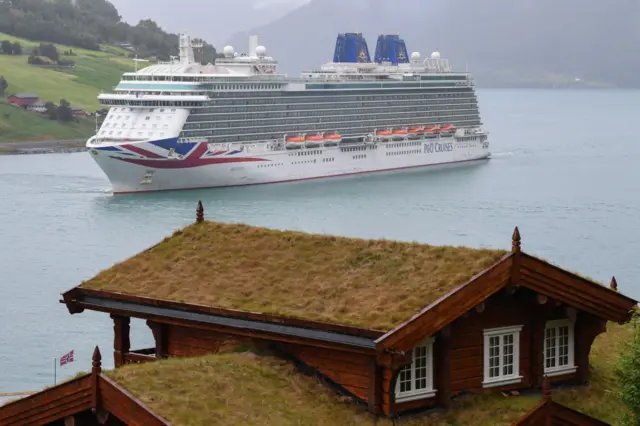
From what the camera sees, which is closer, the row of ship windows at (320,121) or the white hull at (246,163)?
the white hull at (246,163)

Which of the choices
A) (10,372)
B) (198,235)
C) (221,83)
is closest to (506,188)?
(221,83)

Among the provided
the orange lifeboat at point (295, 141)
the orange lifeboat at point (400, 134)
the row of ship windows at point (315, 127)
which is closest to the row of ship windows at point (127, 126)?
the row of ship windows at point (315, 127)

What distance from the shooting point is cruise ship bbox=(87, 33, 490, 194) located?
2820 inches

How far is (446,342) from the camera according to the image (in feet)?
36.2

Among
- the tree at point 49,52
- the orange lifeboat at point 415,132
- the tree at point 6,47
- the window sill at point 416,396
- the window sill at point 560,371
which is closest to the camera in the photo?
the window sill at point 416,396

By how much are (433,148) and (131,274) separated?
8221 cm

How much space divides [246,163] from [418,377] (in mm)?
65352

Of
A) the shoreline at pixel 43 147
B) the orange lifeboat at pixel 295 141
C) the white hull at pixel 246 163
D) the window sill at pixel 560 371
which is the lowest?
the shoreline at pixel 43 147

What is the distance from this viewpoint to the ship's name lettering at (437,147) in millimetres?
93531

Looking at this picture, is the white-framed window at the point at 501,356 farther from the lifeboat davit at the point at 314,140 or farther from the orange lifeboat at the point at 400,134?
the orange lifeboat at the point at 400,134

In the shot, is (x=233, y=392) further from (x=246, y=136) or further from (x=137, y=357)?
(x=246, y=136)

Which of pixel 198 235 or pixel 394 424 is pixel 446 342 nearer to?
pixel 394 424

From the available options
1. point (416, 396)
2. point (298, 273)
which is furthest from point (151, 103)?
point (416, 396)

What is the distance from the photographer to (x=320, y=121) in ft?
283
